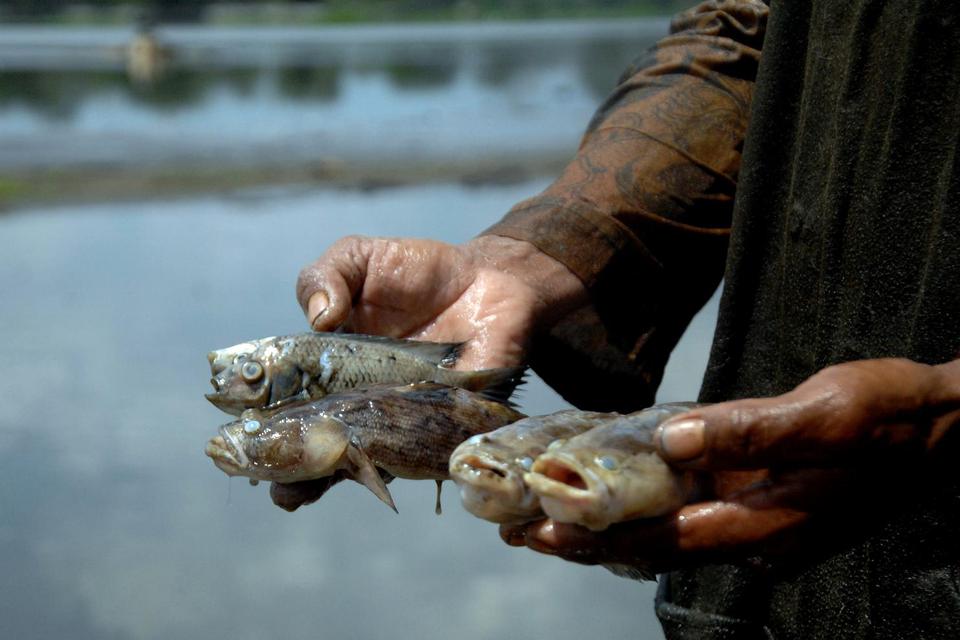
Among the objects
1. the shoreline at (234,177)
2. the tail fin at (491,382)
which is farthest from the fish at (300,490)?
the shoreline at (234,177)

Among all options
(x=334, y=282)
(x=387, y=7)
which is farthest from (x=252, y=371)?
(x=387, y=7)

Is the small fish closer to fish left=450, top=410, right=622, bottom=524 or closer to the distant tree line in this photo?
fish left=450, top=410, right=622, bottom=524

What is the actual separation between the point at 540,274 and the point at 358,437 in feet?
3.23

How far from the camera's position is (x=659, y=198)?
368cm

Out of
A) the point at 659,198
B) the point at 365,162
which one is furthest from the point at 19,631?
the point at 365,162

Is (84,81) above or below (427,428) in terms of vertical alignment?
below

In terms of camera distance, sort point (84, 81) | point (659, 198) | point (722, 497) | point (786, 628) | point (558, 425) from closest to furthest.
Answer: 1. point (722, 497)
2. point (558, 425)
3. point (786, 628)
4. point (659, 198)
5. point (84, 81)

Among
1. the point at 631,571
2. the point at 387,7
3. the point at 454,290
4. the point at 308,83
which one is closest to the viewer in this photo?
the point at 631,571

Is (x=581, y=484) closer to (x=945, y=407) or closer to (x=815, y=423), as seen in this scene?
(x=815, y=423)

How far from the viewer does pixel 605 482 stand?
2268 millimetres

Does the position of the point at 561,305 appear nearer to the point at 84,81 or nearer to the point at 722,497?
the point at 722,497

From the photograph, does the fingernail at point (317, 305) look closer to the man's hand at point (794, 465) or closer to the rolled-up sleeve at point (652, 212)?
the rolled-up sleeve at point (652, 212)

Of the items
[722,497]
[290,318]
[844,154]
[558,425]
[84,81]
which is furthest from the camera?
[84,81]

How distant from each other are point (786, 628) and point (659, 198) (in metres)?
1.28
